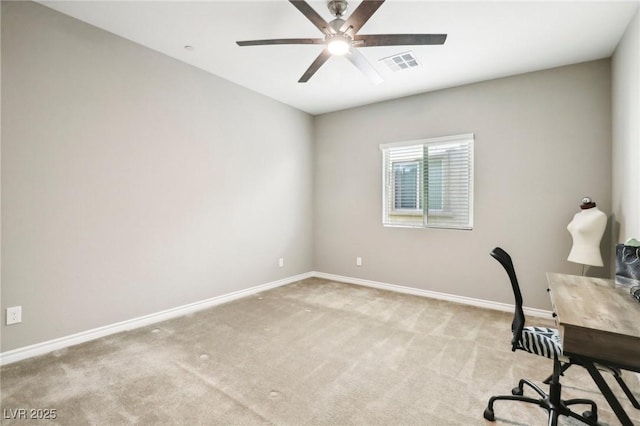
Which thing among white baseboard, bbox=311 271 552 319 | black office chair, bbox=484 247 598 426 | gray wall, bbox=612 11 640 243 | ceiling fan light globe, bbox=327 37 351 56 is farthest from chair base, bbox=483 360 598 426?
ceiling fan light globe, bbox=327 37 351 56

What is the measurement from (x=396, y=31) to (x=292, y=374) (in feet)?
10.0

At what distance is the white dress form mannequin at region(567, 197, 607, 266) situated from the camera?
8.78 feet

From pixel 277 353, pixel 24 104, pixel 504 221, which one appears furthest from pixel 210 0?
pixel 504 221

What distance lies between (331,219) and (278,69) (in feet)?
8.29

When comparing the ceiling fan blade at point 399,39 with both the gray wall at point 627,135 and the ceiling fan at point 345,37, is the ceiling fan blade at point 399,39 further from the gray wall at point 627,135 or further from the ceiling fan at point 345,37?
the gray wall at point 627,135

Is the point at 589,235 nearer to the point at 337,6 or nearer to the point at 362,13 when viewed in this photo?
the point at 362,13

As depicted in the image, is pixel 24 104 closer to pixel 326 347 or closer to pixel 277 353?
pixel 277 353

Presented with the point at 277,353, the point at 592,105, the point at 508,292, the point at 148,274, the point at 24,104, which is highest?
the point at 592,105

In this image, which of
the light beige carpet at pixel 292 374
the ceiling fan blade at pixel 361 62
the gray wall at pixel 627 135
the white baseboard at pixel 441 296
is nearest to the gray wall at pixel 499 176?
the white baseboard at pixel 441 296

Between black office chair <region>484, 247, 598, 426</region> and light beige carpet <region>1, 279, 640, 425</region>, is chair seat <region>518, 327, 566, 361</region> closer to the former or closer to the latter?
black office chair <region>484, 247, 598, 426</region>

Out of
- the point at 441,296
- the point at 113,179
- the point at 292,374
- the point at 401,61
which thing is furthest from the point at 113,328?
the point at 401,61

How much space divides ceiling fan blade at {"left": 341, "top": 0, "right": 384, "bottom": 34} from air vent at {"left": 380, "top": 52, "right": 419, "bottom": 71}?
45.5 inches

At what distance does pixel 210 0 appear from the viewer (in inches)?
90.1

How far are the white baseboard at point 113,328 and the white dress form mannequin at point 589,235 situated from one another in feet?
12.3
